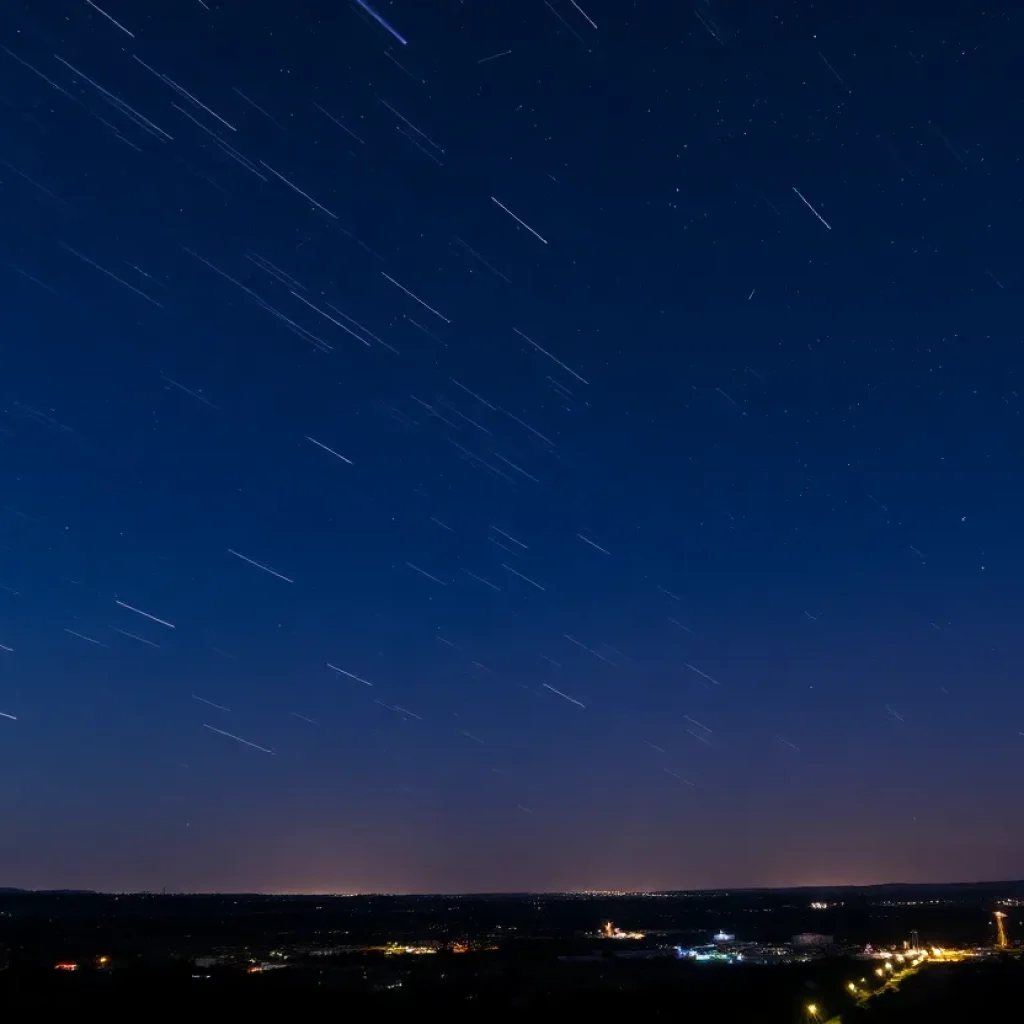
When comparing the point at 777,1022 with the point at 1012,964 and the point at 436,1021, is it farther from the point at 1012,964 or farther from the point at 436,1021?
the point at 1012,964

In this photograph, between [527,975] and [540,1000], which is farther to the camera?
[527,975]

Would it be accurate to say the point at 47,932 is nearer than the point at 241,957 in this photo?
No

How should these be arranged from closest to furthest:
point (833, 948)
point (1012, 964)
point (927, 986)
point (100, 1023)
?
point (100, 1023), point (927, 986), point (1012, 964), point (833, 948)

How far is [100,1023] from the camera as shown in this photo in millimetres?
38625

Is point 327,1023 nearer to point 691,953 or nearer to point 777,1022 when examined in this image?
point 777,1022

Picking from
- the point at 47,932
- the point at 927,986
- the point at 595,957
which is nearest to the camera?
the point at 927,986

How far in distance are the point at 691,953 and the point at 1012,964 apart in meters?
33.1

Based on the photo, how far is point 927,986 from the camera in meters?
46.3

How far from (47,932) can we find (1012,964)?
11031 cm

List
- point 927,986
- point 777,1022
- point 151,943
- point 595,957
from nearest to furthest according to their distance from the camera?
point 777,1022, point 927,986, point 595,957, point 151,943

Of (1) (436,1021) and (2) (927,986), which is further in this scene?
(2) (927,986)

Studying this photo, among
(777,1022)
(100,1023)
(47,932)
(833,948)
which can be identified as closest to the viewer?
(777,1022)

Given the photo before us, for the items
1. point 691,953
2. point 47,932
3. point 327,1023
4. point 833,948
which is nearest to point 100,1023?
point 327,1023

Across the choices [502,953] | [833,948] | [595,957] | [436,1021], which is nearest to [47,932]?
[502,953]
